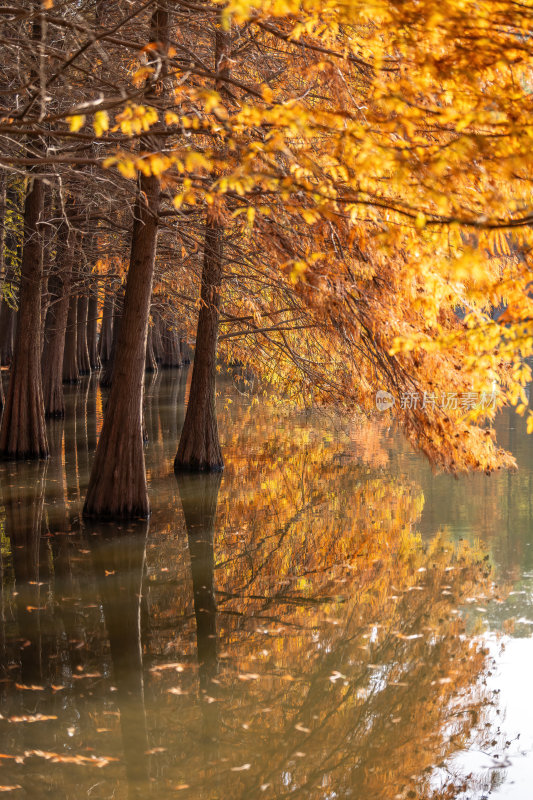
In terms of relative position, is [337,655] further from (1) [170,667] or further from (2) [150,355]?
(2) [150,355]

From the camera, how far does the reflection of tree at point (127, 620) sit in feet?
18.6

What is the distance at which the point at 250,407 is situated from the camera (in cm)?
2652

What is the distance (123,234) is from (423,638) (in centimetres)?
967

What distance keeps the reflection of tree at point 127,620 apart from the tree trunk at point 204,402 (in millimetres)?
3730

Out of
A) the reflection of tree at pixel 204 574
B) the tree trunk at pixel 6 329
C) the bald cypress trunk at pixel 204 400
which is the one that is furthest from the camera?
the tree trunk at pixel 6 329

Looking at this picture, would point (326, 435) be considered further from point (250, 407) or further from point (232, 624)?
point (232, 624)

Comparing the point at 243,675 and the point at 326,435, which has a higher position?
the point at 326,435

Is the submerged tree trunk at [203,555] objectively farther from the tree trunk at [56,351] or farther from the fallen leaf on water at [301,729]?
the tree trunk at [56,351]

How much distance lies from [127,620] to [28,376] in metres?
8.84

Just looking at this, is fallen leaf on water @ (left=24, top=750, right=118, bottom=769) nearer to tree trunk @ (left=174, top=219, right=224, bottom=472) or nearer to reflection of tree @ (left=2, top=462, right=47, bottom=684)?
reflection of tree @ (left=2, top=462, right=47, bottom=684)

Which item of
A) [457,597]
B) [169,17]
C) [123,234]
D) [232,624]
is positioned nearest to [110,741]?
[232,624]

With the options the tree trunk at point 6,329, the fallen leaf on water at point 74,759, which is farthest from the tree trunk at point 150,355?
the fallen leaf on water at point 74,759

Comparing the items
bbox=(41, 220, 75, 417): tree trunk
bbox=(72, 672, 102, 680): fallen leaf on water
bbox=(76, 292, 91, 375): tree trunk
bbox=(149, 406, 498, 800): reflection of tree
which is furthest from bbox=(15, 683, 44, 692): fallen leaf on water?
bbox=(76, 292, 91, 375): tree trunk

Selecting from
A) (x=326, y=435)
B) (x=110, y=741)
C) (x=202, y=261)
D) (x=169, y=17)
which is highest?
(x=169, y=17)
